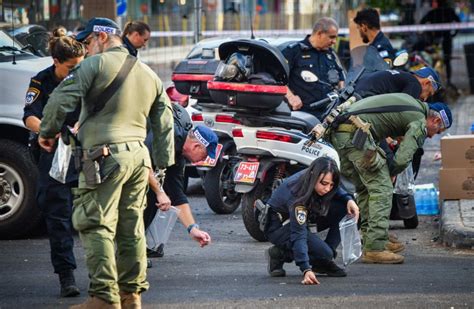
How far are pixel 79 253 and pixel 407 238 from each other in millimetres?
2956

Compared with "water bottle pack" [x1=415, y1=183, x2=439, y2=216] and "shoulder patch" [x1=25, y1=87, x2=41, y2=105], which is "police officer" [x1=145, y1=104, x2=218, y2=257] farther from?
"water bottle pack" [x1=415, y1=183, x2=439, y2=216]

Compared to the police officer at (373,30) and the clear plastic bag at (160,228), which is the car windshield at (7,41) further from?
the police officer at (373,30)

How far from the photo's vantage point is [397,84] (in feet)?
32.9

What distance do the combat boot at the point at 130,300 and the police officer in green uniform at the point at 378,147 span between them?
2751mm

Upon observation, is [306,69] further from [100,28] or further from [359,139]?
[100,28]

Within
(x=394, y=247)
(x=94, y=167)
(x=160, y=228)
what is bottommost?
(x=394, y=247)

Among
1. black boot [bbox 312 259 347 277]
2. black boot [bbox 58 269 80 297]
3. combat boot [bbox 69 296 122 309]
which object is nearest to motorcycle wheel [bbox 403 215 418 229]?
black boot [bbox 312 259 347 277]

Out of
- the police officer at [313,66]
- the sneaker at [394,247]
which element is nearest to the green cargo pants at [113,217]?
the sneaker at [394,247]

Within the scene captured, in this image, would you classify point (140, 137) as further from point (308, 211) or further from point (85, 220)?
point (308, 211)

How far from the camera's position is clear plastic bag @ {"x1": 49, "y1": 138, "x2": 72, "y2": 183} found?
25.0 ft

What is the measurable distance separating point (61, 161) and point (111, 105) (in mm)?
854

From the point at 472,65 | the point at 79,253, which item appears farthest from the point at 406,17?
the point at 79,253

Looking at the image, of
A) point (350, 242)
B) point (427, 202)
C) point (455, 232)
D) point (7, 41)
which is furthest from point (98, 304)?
point (427, 202)

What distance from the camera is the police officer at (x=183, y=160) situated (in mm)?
7832
